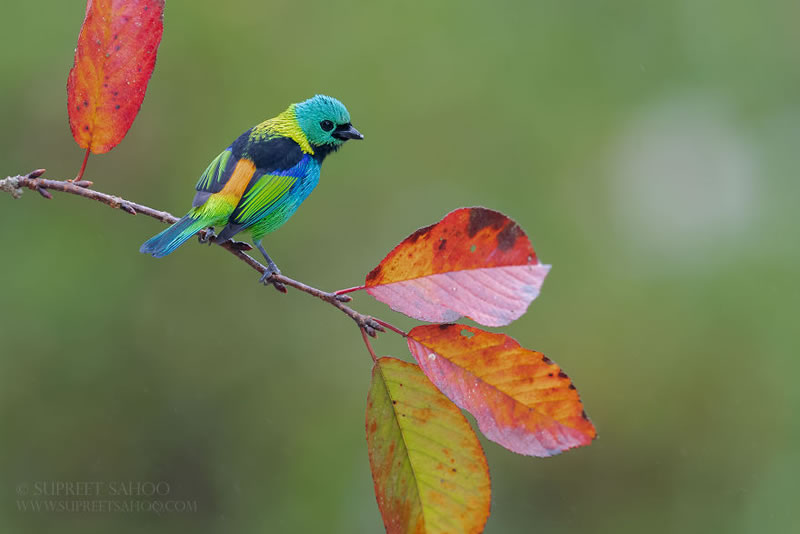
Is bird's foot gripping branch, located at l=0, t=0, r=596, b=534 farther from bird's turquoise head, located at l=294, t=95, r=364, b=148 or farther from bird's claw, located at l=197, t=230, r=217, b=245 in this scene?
bird's turquoise head, located at l=294, t=95, r=364, b=148

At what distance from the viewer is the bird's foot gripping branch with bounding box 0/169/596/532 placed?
1148 mm

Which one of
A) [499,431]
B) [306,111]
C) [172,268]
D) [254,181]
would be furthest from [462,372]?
[172,268]

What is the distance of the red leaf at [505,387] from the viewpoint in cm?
114

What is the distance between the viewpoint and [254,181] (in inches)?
81.0

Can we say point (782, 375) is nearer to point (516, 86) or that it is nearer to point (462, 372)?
point (516, 86)

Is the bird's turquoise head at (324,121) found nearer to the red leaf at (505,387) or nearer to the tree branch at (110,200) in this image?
the tree branch at (110,200)

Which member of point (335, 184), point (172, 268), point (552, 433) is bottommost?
point (552, 433)

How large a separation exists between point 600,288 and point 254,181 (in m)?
4.79

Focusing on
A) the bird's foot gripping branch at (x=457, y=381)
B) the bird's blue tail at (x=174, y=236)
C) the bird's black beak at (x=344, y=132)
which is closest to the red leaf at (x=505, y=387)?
the bird's foot gripping branch at (x=457, y=381)

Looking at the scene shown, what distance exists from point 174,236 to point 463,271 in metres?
0.94

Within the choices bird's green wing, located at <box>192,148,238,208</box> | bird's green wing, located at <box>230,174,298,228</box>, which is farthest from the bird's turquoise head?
bird's green wing, located at <box>192,148,238,208</box>

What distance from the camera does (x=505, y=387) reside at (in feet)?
3.89

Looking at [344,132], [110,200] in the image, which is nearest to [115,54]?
[110,200]

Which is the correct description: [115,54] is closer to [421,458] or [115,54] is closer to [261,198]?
[261,198]
